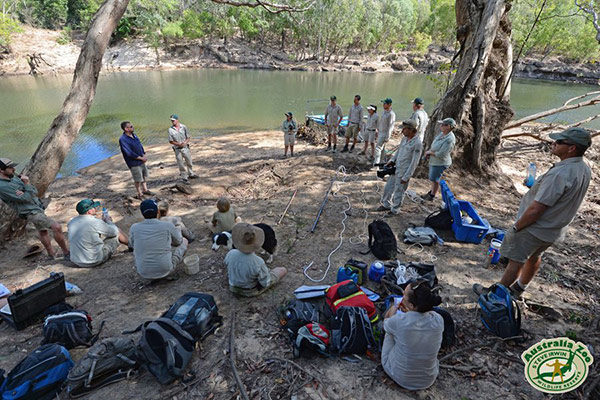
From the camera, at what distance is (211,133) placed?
16234 millimetres

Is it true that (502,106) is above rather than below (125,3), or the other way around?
below

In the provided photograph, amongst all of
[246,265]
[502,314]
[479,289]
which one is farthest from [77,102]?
[502,314]

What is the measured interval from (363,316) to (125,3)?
24.4 feet

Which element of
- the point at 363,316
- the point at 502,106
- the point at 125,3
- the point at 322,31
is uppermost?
the point at 322,31

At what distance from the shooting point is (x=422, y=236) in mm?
4988

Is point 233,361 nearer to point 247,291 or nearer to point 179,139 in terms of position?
point 247,291

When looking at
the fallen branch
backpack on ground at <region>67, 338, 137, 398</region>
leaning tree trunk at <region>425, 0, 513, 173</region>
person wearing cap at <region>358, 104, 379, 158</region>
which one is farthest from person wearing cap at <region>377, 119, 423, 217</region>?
backpack on ground at <region>67, 338, 137, 398</region>

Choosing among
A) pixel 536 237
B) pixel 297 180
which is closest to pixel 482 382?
pixel 536 237

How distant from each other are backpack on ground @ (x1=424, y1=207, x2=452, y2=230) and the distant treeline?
4106 centimetres

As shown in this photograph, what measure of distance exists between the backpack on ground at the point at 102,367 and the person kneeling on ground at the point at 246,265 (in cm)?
126

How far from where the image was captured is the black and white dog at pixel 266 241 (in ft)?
15.0

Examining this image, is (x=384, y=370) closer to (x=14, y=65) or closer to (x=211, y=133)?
(x=211, y=133)

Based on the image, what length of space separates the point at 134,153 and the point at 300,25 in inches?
1859

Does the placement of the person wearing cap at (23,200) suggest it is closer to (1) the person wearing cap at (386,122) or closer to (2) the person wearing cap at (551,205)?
(2) the person wearing cap at (551,205)
